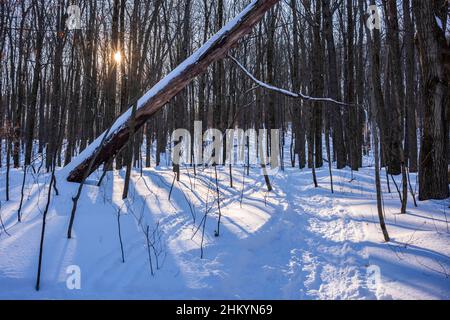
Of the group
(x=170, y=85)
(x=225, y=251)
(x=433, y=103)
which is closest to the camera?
(x=225, y=251)

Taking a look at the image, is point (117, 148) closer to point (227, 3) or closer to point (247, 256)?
point (247, 256)

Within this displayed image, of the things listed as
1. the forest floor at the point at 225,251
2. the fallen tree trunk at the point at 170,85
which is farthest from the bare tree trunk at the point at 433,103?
the fallen tree trunk at the point at 170,85

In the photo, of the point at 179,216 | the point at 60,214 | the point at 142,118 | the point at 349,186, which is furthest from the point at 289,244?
the point at 349,186

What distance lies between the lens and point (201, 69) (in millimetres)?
5562

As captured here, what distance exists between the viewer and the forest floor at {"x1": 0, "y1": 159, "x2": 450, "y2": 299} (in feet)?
8.61

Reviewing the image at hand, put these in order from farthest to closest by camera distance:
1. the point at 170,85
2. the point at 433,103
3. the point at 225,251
A: the point at 170,85
the point at 433,103
the point at 225,251

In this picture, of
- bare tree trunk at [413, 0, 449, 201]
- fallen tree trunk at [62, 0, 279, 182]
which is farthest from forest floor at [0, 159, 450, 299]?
fallen tree trunk at [62, 0, 279, 182]

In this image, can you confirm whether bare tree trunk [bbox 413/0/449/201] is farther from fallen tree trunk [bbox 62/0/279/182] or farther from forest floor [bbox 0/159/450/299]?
fallen tree trunk [bbox 62/0/279/182]

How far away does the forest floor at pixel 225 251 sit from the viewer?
103 inches

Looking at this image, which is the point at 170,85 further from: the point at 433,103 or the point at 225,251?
the point at 433,103

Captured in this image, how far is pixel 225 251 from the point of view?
359 cm

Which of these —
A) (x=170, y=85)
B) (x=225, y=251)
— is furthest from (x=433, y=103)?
(x=170, y=85)

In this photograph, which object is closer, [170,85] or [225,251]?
[225,251]

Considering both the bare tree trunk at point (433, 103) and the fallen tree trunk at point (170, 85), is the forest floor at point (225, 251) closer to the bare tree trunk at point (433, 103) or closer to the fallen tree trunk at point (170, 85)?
the bare tree trunk at point (433, 103)
